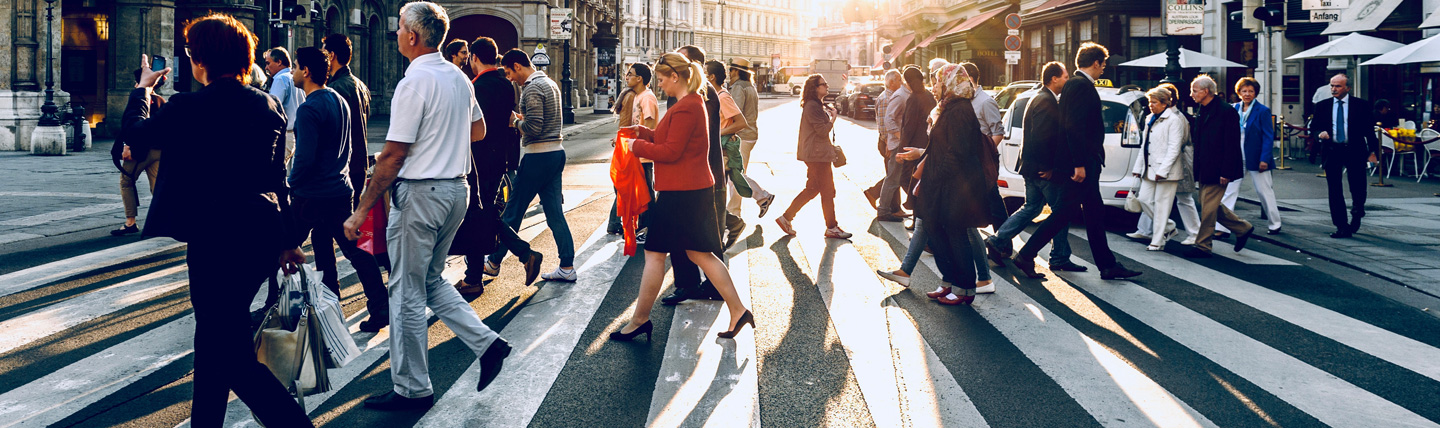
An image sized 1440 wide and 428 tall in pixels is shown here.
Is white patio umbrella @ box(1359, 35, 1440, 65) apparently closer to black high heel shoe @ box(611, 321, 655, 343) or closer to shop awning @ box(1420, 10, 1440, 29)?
shop awning @ box(1420, 10, 1440, 29)

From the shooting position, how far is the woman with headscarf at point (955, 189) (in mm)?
6652

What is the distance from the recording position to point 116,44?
72.1ft

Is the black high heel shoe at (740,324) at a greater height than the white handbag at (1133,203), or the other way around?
the white handbag at (1133,203)

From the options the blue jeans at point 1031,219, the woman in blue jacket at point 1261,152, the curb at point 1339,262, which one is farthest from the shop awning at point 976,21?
the blue jeans at point 1031,219

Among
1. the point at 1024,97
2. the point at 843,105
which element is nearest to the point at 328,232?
the point at 1024,97

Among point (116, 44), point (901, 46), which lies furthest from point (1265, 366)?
point (901, 46)

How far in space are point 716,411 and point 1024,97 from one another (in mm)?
7497

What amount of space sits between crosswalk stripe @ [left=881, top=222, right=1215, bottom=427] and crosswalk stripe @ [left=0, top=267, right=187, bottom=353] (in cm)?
500

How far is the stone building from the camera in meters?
18.6

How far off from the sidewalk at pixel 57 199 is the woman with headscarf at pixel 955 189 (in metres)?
6.51

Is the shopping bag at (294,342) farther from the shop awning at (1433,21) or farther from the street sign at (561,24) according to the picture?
the street sign at (561,24)

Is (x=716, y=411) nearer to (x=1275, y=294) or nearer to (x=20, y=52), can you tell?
(x=1275, y=294)

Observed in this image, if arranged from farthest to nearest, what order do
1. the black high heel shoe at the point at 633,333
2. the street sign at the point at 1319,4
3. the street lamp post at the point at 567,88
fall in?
the street lamp post at the point at 567,88, the street sign at the point at 1319,4, the black high heel shoe at the point at 633,333

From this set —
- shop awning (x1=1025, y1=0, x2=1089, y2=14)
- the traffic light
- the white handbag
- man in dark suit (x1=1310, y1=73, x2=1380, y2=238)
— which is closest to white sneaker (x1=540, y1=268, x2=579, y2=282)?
the white handbag
